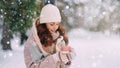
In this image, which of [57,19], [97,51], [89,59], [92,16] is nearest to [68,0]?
[92,16]

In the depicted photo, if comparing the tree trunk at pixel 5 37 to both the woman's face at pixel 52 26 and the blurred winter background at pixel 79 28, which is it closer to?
the blurred winter background at pixel 79 28

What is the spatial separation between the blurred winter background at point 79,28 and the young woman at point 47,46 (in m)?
5.09

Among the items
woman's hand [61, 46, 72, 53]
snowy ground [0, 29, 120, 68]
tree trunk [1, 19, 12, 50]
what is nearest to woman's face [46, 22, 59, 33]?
woman's hand [61, 46, 72, 53]

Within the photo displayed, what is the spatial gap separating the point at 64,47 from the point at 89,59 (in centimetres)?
639

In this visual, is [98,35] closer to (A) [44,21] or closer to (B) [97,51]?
(B) [97,51]

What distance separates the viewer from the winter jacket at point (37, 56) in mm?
3223

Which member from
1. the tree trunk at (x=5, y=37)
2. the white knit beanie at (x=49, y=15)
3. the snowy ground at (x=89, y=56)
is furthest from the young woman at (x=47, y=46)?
the tree trunk at (x=5, y=37)

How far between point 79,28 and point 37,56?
12.5 metres

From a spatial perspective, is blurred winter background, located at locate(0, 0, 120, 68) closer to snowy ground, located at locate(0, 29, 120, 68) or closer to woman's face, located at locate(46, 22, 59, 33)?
snowy ground, located at locate(0, 29, 120, 68)

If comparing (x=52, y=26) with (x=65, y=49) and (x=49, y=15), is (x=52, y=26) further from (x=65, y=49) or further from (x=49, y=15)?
(x=65, y=49)

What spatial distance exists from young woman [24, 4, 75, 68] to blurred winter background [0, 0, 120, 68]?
201 inches

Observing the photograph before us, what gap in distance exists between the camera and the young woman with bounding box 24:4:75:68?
10.6 feet

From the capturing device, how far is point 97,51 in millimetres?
10758

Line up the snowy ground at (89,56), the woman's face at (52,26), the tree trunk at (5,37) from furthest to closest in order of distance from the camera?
1. the tree trunk at (5,37)
2. the snowy ground at (89,56)
3. the woman's face at (52,26)
